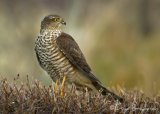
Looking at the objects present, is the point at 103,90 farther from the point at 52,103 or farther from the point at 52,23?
the point at 52,103

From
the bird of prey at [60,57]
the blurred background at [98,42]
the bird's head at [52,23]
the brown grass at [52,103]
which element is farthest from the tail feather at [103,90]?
the blurred background at [98,42]

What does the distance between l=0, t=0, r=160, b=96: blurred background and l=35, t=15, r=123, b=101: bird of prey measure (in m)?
6.54

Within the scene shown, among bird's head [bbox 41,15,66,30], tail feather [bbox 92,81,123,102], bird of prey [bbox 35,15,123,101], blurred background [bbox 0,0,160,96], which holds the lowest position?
tail feather [bbox 92,81,123,102]

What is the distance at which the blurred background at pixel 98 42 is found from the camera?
73.9 ft

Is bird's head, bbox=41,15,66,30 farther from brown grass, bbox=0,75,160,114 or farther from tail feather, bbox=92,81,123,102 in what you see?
brown grass, bbox=0,75,160,114

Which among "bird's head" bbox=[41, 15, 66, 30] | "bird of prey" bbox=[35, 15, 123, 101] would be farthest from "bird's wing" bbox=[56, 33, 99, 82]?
"bird's head" bbox=[41, 15, 66, 30]

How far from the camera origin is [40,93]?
10.4 metres

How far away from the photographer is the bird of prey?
11.8 meters

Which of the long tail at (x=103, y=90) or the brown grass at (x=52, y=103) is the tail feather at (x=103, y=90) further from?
the brown grass at (x=52, y=103)

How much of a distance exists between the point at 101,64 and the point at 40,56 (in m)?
12.6

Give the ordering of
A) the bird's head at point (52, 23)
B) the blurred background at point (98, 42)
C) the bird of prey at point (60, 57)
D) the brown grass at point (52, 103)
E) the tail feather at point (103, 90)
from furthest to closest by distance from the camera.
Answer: the blurred background at point (98, 42), the bird's head at point (52, 23), the bird of prey at point (60, 57), the tail feather at point (103, 90), the brown grass at point (52, 103)

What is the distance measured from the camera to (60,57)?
11.9 metres

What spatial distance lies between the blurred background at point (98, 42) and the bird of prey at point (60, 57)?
6.54 meters

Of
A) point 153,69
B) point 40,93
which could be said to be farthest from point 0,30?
point 40,93
